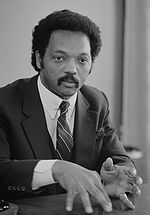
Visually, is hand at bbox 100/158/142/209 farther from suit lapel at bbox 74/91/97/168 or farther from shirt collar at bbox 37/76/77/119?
shirt collar at bbox 37/76/77/119

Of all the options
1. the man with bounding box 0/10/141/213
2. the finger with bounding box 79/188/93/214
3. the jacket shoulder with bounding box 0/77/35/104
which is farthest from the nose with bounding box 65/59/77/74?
the finger with bounding box 79/188/93/214

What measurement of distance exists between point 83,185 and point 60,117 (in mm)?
615

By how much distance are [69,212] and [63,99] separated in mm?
670

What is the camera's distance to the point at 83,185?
132 centimetres

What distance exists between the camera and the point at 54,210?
138cm

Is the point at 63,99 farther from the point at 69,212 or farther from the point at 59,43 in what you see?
the point at 69,212

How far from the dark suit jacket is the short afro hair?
0.19m

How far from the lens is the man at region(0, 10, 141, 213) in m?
1.69

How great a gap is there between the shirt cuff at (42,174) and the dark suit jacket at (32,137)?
0.9 inches

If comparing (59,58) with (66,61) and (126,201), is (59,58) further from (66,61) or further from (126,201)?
(126,201)

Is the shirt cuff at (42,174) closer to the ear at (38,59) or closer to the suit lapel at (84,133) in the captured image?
the suit lapel at (84,133)

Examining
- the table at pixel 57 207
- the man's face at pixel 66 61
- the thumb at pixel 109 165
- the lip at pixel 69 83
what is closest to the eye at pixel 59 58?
the man's face at pixel 66 61

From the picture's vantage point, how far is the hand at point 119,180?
161 cm

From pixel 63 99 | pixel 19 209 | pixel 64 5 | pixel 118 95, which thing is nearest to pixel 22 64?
pixel 64 5
